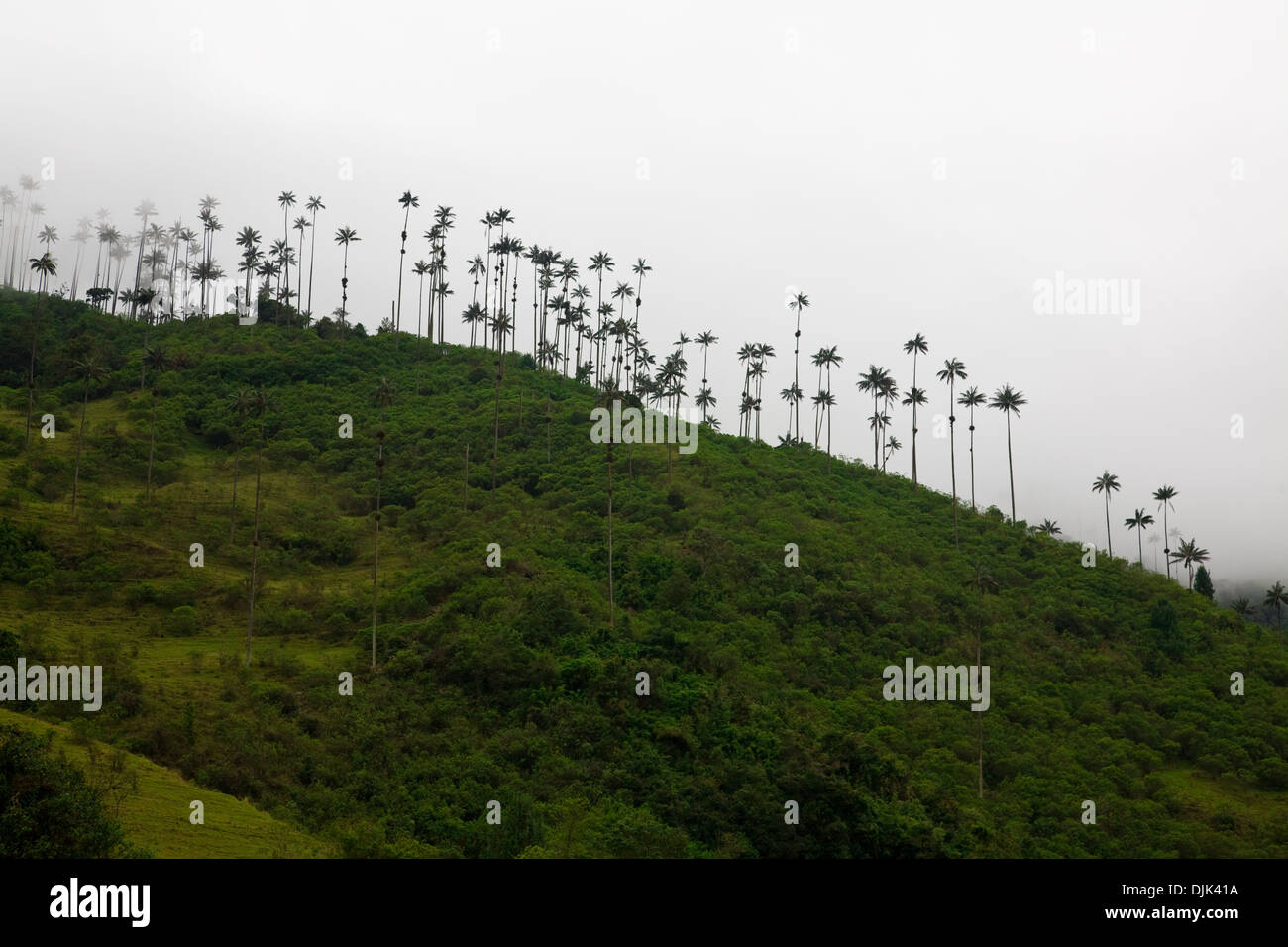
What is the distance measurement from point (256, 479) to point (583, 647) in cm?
4289

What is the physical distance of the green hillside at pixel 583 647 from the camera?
4084 cm

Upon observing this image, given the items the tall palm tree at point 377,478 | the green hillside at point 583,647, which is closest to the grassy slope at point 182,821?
the green hillside at point 583,647

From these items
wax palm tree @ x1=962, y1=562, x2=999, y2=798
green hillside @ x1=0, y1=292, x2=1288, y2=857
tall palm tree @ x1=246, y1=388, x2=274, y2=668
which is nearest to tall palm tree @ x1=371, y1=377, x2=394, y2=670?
green hillside @ x1=0, y1=292, x2=1288, y2=857

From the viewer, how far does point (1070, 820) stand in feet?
155

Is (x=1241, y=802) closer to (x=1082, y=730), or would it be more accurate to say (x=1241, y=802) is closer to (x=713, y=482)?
(x=1082, y=730)

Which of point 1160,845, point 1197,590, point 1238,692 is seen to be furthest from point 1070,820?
point 1197,590

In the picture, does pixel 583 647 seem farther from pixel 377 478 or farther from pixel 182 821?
pixel 377 478

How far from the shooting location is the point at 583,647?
182ft

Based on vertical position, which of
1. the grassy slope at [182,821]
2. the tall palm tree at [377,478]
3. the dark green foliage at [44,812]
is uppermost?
the tall palm tree at [377,478]

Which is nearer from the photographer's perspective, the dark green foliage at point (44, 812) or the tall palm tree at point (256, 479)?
the dark green foliage at point (44, 812)

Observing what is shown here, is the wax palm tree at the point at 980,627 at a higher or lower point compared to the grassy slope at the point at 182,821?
higher

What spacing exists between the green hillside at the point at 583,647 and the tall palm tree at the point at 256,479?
1.04 m

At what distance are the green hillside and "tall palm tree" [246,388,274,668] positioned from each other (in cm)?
104

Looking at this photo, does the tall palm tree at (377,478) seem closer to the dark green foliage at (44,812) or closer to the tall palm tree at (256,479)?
the tall palm tree at (256,479)
